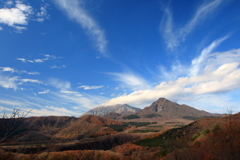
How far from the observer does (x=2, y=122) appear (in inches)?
207

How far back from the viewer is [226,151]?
38.4 feet

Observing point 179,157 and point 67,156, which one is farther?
point 67,156

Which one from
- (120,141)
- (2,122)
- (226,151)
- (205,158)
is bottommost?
(120,141)

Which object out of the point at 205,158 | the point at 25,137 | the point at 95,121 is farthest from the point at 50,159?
the point at 95,121

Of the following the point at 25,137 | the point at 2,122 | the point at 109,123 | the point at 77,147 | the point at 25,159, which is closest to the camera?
the point at 2,122

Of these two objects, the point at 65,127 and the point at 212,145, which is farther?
the point at 65,127

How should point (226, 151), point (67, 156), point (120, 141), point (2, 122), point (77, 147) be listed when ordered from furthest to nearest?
point (120, 141)
point (77, 147)
point (67, 156)
point (226, 151)
point (2, 122)

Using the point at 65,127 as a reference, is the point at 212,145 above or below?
below

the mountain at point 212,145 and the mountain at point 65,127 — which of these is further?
the mountain at point 65,127

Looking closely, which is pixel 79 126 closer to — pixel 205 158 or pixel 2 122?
pixel 205 158

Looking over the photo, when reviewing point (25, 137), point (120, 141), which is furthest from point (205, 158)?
point (25, 137)

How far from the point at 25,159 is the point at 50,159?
549 centimetres

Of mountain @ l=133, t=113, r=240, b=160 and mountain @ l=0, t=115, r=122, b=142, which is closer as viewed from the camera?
mountain @ l=133, t=113, r=240, b=160

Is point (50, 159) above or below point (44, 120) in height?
below
